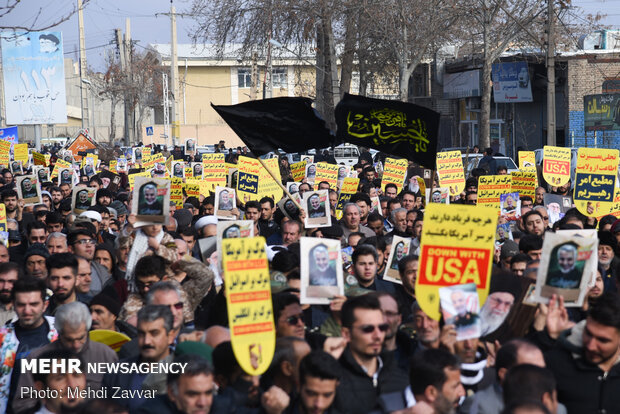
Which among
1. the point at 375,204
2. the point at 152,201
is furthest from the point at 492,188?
the point at 152,201

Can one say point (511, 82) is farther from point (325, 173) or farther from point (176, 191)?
point (176, 191)

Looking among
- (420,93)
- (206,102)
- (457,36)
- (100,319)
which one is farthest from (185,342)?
(206,102)

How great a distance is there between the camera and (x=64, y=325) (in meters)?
5.61

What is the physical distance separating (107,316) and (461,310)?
2.54m

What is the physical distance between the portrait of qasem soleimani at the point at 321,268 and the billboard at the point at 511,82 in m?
31.8

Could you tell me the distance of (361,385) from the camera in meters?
5.06

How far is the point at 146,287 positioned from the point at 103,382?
5.33 feet

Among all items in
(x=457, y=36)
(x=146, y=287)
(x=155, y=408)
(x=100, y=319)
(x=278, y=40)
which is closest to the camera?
(x=155, y=408)

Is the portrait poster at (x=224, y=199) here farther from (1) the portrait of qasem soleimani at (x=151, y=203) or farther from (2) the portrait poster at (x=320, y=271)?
(2) the portrait poster at (x=320, y=271)

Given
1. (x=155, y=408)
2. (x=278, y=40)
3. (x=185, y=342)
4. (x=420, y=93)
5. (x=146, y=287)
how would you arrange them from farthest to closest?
1. (x=420, y=93)
2. (x=278, y=40)
3. (x=146, y=287)
4. (x=185, y=342)
5. (x=155, y=408)

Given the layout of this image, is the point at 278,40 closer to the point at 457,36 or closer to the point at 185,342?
the point at 457,36

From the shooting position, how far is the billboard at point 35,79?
101 feet

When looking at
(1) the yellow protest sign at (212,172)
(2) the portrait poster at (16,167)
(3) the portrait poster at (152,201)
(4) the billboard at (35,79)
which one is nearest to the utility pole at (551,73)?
(1) the yellow protest sign at (212,172)

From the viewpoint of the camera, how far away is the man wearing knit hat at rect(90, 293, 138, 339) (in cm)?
654
